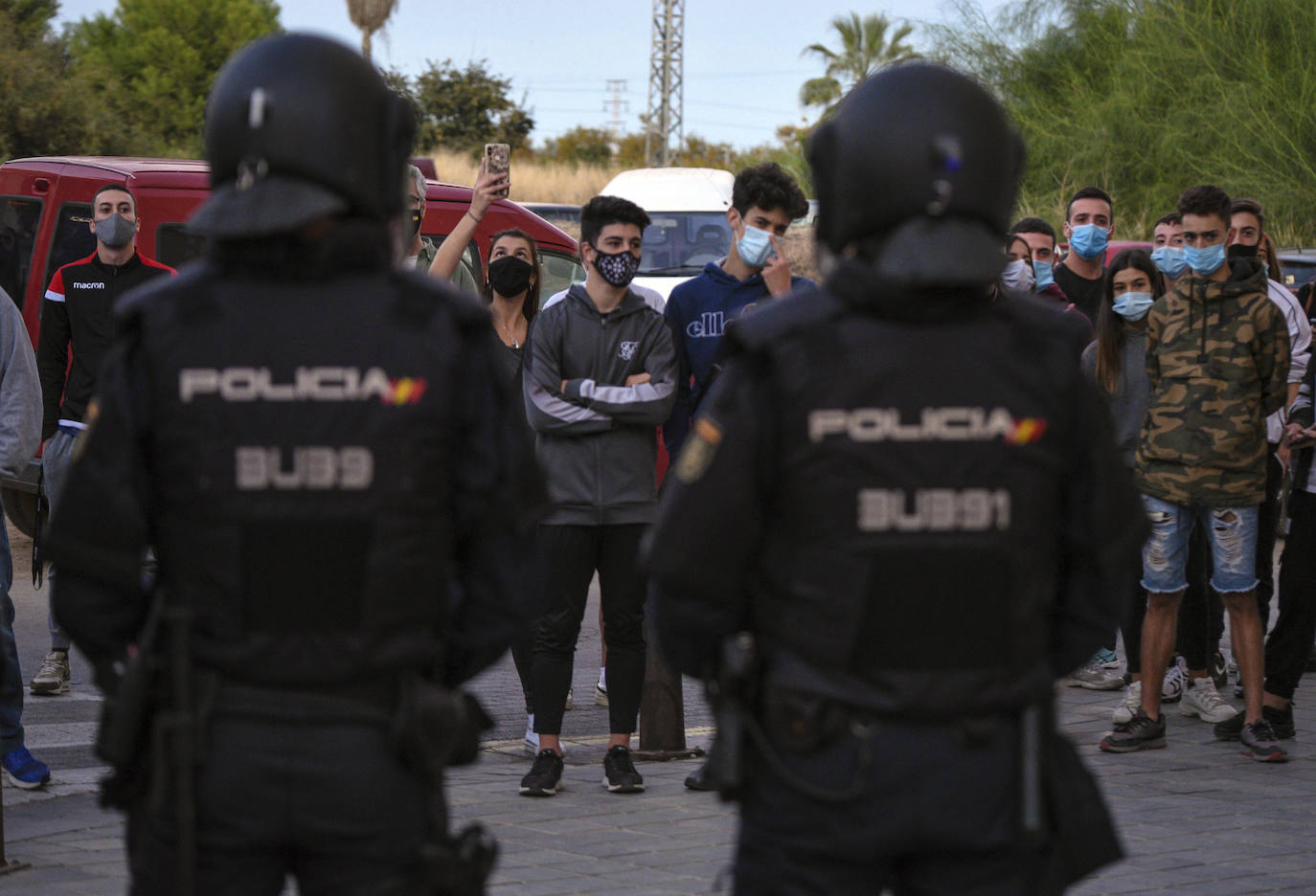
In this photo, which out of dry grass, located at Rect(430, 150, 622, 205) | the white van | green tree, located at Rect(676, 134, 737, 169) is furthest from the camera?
green tree, located at Rect(676, 134, 737, 169)

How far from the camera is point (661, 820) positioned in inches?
234

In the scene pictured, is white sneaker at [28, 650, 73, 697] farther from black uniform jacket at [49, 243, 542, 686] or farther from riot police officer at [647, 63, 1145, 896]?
riot police officer at [647, 63, 1145, 896]

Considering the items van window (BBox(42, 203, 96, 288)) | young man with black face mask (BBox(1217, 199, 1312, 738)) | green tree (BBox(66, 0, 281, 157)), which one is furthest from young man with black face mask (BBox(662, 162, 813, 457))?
green tree (BBox(66, 0, 281, 157))

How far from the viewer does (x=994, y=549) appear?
2674mm

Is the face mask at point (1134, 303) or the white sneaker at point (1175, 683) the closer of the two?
the face mask at point (1134, 303)

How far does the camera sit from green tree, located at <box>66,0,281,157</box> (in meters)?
37.8

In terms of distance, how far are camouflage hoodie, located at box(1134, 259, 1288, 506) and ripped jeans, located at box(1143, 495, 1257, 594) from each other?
6cm

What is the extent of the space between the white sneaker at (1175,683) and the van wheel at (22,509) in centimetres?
588

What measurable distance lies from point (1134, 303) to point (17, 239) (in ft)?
24.0

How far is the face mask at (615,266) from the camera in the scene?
22.0 ft

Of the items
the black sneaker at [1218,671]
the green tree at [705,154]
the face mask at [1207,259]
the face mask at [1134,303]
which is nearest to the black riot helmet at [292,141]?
the face mask at [1207,259]

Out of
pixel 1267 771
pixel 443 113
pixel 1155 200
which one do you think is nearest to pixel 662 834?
pixel 1267 771

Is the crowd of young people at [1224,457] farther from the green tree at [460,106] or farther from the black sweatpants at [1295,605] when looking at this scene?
the green tree at [460,106]

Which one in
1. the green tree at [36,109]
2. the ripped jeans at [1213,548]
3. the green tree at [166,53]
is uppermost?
the green tree at [166,53]
